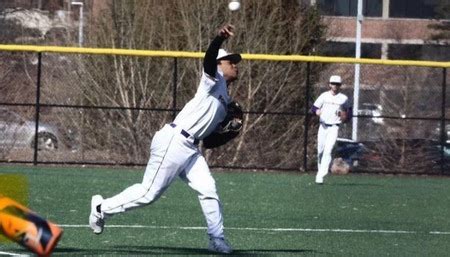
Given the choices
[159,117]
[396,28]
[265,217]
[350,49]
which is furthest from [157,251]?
[396,28]

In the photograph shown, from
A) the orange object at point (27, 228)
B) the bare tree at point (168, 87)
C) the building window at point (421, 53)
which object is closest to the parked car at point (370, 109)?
the bare tree at point (168, 87)

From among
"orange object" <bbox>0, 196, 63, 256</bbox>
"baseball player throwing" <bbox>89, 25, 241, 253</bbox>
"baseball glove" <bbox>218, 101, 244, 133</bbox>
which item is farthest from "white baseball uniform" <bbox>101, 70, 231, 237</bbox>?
"orange object" <bbox>0, 196, 63, 256</bbox>

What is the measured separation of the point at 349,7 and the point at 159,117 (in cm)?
3435

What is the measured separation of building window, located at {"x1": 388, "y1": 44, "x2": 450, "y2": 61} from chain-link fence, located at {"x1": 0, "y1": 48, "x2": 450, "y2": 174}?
31.0 m

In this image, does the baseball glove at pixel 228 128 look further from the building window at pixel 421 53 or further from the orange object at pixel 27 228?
the building window at pixel 421 53

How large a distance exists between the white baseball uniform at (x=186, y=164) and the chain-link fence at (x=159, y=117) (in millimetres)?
16674

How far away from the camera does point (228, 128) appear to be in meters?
11.8

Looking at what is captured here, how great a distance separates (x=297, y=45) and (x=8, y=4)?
2160cm

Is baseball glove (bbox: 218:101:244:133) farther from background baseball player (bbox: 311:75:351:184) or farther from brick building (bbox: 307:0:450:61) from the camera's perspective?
brick building (bbox: 307:0:450:61)

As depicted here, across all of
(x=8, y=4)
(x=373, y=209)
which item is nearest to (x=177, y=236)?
(x=373, y=209)

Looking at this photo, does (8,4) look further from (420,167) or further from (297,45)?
(420,167)

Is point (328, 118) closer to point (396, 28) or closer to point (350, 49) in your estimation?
point (350, 49)

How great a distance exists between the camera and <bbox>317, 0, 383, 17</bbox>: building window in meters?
57.5

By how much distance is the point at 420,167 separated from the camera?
99.0ft
